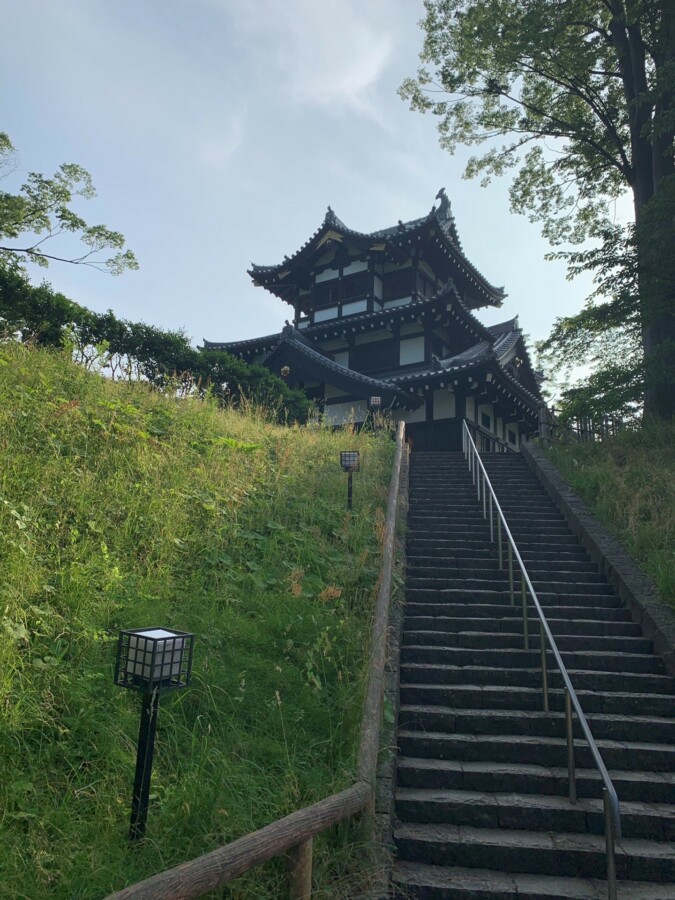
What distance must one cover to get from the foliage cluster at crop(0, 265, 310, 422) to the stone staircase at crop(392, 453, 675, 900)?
711 centimetres

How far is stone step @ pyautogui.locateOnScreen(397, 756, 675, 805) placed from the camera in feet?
14.3

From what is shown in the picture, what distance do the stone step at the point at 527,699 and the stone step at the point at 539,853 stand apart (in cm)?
133

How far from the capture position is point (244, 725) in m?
4.02

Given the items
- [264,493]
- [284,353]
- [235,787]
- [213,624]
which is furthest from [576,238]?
[235,787]

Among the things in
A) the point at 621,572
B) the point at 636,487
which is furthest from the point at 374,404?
the point at 621,572

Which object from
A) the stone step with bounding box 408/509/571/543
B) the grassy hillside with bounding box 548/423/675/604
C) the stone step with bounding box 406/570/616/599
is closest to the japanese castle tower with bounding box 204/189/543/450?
the grassy hillside with bounding box 548/423/675/604

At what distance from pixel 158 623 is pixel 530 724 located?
11.3 feet

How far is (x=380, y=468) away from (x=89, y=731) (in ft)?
26.0

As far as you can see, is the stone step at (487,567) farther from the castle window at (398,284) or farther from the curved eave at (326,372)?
the castle window at (398,284)

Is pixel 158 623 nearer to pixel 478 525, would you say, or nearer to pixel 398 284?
pixel 478 525

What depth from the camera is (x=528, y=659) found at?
589 cm

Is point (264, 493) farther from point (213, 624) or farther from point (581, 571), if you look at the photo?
point (581, 571)

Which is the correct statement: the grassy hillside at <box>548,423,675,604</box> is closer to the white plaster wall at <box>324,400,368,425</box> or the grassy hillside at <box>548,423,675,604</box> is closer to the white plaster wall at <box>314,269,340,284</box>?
the white plaster wall at <box>324,400,368,425</box>

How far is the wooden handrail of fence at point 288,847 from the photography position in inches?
80.0
